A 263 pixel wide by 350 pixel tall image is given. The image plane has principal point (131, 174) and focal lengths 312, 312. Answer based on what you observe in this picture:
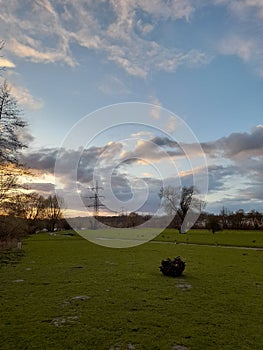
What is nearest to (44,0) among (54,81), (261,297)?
(54,81)

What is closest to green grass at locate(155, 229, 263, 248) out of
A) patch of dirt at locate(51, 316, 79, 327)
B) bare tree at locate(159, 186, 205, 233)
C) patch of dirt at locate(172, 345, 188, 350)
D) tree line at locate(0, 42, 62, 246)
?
bare tree at locate(159, 186, 205, 233)

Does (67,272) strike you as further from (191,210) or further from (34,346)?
(191,210)

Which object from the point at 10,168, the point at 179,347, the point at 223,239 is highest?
the point at 10,168

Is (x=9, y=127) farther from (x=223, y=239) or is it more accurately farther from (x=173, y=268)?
(x=223, y=239)

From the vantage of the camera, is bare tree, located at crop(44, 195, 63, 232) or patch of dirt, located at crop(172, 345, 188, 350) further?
bare tree, located at crop(44, 195, 63, 232)

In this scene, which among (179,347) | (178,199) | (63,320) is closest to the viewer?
(179,347)

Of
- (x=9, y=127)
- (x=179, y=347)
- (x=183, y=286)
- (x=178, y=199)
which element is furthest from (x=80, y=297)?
(x=178, y=199)

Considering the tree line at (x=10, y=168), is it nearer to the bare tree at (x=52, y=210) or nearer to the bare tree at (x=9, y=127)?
the bare tree at (x=9, y=127)

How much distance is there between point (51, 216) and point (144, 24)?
299 ft

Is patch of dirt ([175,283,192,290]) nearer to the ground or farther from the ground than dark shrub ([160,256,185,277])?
nearer to the ground

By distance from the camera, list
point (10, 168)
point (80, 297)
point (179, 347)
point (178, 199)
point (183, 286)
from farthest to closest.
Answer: point (178, 199) < point (10, 168) < point (183, 286) < point (80, 297) < point (179, 347)

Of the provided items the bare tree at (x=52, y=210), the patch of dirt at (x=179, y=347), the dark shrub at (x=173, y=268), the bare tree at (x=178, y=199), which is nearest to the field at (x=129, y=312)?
the patch of dirt at (x=179, y=347)

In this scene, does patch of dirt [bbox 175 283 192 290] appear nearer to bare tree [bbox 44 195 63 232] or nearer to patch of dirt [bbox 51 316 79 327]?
patch of dirt [bbox 51 316 79 327]

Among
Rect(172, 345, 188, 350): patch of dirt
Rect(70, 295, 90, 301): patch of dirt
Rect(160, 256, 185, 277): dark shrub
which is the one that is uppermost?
Rect(160, 256, 185, 277): dark shrub
